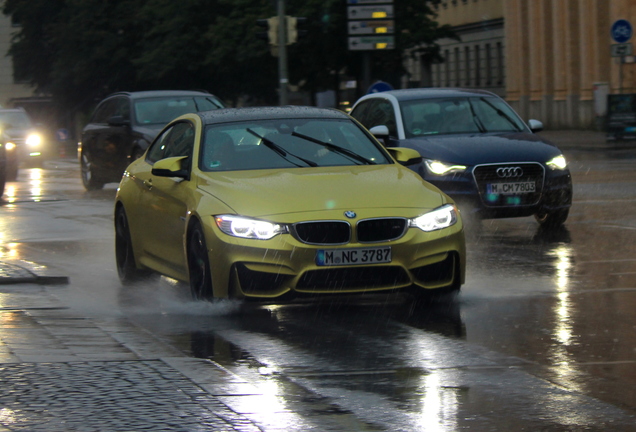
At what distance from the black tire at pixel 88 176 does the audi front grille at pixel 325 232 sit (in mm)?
16120

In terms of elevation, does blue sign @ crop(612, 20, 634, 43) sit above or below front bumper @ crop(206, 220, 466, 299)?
above

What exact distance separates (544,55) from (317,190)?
2033 inches

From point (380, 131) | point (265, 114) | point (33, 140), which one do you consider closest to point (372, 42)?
point (33, 140)

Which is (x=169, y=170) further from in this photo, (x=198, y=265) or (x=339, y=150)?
(x=339, y=150)

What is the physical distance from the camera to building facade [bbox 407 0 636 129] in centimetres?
5250

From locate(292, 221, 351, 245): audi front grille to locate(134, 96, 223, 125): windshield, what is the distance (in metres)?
14.2

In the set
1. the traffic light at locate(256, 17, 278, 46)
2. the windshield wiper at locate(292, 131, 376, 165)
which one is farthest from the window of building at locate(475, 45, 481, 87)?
the windshield wiper at locate(292, 131, 376, 165)

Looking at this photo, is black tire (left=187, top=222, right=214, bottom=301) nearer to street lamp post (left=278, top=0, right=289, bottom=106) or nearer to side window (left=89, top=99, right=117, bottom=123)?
side window (left=89, top=99, right=117, bottom=123)

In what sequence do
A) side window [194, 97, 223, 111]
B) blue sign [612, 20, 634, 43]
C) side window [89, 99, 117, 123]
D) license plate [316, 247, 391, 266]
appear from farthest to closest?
blue sign [612, 20, 634, 43], side window [89, 99, 117, 123], side window [194, 97, 223, 111], license plate [316, 247, 391, 266]

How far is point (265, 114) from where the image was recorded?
416 inches

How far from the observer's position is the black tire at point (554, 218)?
49.2 feet

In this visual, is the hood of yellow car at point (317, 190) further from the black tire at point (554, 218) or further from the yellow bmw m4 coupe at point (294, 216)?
the black tire at point (554, 218)

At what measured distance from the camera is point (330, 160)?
32.9 ft

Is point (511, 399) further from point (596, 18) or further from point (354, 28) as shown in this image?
point (596, 18)
